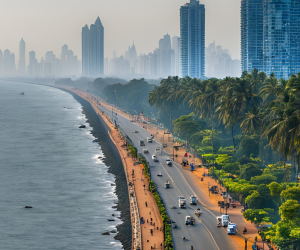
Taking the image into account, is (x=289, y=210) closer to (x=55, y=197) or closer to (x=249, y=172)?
(x=249, y=172)

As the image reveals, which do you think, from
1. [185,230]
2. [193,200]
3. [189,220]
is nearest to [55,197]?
[193,200]

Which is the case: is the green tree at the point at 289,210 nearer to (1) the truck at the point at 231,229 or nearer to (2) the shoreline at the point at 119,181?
(1) the truck at the point at 231,229

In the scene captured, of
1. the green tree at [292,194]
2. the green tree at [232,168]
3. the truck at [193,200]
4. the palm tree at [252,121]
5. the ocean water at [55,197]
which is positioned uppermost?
the palm tree at [252,121]

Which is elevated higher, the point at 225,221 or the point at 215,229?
the point at 225,221

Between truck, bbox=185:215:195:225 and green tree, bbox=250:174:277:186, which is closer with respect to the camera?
truck, bbox=185:215:195:225

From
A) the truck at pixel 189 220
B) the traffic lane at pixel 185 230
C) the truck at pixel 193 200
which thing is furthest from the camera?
the truck at pixel 193 200

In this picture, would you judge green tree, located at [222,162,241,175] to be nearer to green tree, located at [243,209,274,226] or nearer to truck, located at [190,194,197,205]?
truck, located at [190,194,197,205]

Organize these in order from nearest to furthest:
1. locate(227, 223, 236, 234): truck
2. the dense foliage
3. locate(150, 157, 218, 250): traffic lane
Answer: locate(150, 157, 218, 250): traffic lane, locate(227, 223, 236, 234): truck, the dense foliage

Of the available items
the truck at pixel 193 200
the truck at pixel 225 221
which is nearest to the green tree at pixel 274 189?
the truck at pixel 225 221

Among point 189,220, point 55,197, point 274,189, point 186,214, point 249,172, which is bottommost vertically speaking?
point 55,197

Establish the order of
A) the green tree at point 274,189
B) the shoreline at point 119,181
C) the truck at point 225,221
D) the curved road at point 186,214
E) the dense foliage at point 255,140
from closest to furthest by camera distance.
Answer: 1. the curved road at point 186,214
2. the dense foliage at point 255,140
3. the truck at point 225,221
4. the green tree at point 274,189
5. the shoreline at point 119,181

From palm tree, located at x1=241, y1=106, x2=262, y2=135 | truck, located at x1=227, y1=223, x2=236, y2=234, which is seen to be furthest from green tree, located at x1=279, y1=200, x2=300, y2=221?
palm tree, located at x1=241, y1=106, x2=262, y2=135

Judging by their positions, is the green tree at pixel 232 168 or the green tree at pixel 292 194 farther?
the green tree at pixel 232 168
